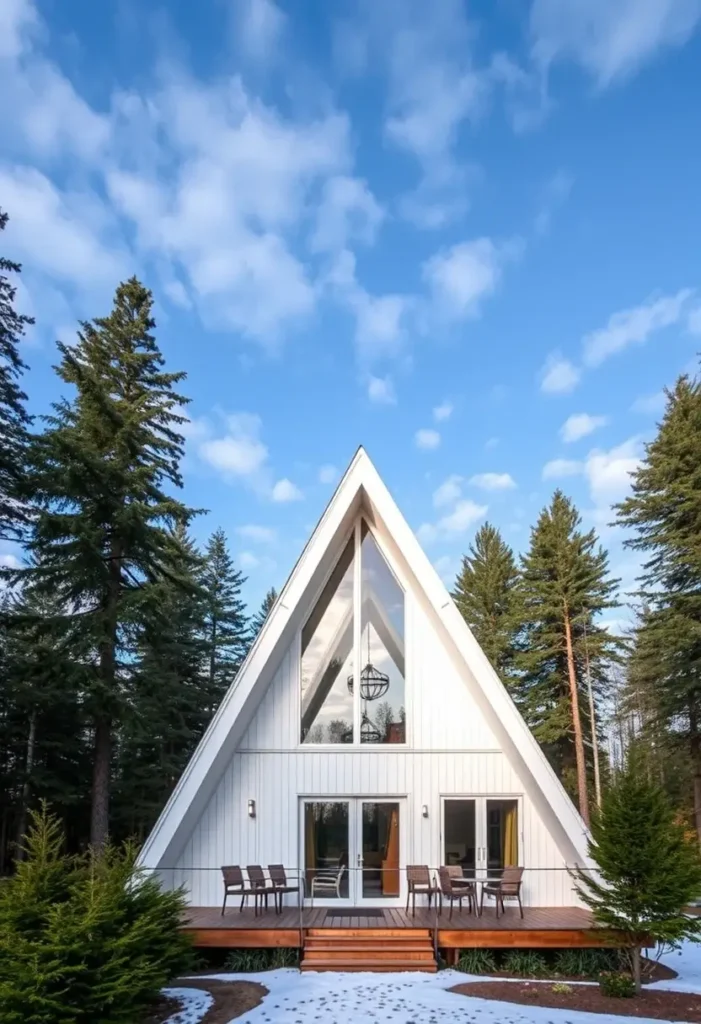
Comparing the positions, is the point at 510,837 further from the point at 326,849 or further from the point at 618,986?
the point at 618,986

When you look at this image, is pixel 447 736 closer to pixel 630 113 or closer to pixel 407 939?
pixel 407 939

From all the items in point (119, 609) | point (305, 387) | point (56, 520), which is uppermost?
point (305, 387)

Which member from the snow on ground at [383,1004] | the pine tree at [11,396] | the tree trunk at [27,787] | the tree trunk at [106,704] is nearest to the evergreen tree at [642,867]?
the snow on ground at [383,1004]

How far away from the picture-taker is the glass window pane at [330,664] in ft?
36.4

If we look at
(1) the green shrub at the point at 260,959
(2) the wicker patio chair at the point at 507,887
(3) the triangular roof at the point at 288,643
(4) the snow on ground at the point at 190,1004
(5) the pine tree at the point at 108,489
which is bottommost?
(1) the green shrub at the point at 260,959

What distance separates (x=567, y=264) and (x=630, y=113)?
289cm

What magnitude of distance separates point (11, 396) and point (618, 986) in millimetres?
14527

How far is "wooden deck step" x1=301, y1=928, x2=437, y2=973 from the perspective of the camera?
8.54 meters

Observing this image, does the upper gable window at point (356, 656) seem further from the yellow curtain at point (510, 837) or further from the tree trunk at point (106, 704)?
the tree trunk at point (106, 704)

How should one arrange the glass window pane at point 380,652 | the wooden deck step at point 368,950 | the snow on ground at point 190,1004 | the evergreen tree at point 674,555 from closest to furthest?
the snow on ground at point 190,1004
the wooden deck step at point 368,950
the glass window pane at point 380,652
the evergreen tree at point 674,555

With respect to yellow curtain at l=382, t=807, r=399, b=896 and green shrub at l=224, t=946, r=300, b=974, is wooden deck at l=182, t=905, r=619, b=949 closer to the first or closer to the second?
green shrub at l=224, t=946, r=300, b=974

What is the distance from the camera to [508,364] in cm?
1645

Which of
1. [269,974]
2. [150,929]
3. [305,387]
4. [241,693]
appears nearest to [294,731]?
[241,693]

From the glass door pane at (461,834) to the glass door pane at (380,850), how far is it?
2.48 ft
